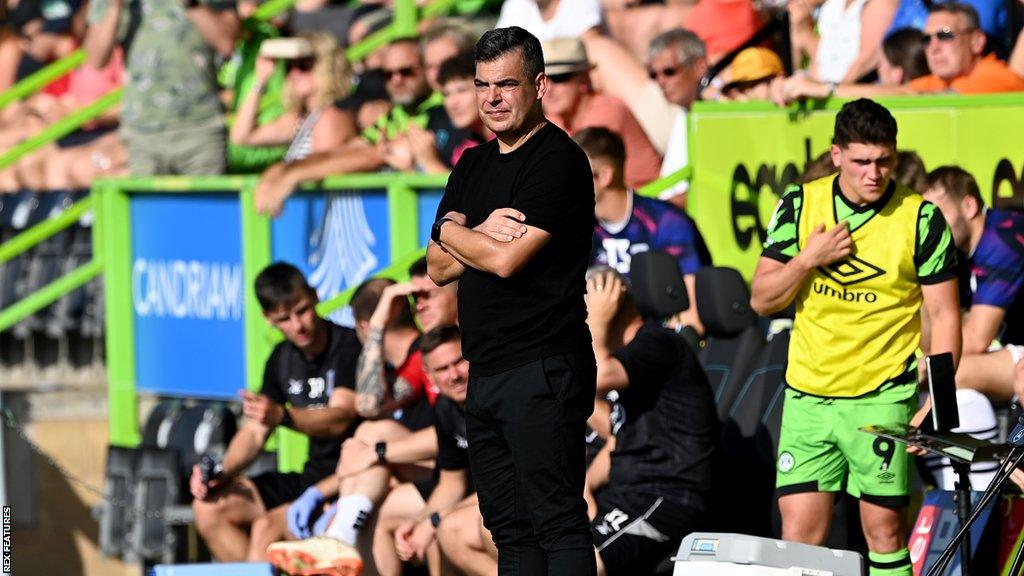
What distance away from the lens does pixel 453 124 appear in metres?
8.95

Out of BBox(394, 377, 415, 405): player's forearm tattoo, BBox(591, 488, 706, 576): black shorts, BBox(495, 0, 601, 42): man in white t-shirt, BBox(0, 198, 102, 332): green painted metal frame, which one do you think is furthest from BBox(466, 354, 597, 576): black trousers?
BBox(0, 198, 102, 332): green painted metal frame

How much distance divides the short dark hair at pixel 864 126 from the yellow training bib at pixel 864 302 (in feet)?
0.79

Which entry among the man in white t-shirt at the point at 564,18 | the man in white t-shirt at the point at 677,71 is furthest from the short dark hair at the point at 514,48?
the man in white t-shirt at the point at 564,18

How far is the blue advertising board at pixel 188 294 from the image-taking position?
9945 millimetres

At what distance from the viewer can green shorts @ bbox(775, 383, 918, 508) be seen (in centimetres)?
554

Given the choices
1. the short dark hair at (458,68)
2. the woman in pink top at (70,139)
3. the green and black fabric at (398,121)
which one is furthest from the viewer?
the woman in pink top at (70,139)

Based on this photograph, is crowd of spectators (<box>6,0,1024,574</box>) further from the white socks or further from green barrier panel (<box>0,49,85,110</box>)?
green barrier panel (<box>0,49,85,110</box>)

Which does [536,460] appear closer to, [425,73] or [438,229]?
[438,229]

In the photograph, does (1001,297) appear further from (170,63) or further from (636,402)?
(170,63)

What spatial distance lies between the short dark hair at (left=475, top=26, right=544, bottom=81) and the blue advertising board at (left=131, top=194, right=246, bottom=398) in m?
5.34

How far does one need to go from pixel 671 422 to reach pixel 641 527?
0.39 m

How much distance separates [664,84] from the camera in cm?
861

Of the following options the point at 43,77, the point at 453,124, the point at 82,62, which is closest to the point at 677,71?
the point at 453,124

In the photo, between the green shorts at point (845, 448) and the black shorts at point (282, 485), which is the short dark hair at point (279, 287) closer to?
the black shorts at point (282, 485)
